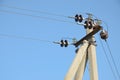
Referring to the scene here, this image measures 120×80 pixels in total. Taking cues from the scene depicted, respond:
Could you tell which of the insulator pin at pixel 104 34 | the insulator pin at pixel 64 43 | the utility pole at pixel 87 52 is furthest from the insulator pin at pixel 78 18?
the insulator pin at pixel 64 43

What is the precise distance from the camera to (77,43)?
63.5 ft

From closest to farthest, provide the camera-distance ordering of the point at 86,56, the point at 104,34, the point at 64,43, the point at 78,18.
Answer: the point at 104,34 < the point at 86,56 < the point at 78,18 < the point at 64,43

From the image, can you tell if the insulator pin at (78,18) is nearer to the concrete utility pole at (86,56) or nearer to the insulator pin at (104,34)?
the concrete utility pole at (86,56)

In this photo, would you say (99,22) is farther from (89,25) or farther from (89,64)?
(89,64)

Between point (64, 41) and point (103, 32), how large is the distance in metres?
2.04

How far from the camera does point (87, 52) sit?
1884 cm

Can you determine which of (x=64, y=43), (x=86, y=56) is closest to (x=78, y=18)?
(x=64, y=43)

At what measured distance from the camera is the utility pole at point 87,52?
1796 centimetres

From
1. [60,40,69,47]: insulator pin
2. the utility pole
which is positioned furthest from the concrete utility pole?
[60,40,69,47]: insulator pin

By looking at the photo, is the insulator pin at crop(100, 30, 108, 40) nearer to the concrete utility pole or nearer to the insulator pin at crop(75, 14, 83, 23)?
the concrete utility pole

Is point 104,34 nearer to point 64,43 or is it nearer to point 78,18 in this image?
point 78,18

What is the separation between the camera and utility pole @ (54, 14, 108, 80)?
17964 millimetres

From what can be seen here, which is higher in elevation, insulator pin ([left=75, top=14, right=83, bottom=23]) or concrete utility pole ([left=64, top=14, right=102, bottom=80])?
insulator pin ([left=75, top=14, right=83, bottom=23])

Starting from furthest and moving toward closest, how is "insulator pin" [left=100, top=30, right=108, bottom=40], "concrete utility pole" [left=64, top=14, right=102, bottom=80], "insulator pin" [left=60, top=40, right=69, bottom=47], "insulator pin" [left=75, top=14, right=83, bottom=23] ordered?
"insulator pin" [left=60, top=40, right=69, bottom=47] < "insulator pin" [left=75, top=14, right=83, bottom=23] < "insulator pin" [left=100, top=30, right=108, bottom=40] < "concrete utility pole" [left=64, top=14, right=102, bottom=80]
